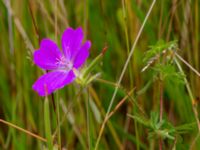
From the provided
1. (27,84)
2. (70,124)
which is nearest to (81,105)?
(70,124)

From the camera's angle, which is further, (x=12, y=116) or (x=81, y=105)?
(x=81, y=105)

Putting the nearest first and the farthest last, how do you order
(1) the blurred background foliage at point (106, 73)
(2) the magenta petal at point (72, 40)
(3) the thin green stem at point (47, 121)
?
(3) the thin green stem at point (47, 121)
(2) the magenta petal at point (72, 40)
(1) the blurred background foliage at point (106, 73)

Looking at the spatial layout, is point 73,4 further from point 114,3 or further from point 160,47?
point 160,47

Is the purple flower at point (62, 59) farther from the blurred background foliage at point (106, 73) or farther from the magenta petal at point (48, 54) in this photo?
the blurred background foliage at point (106, 73)

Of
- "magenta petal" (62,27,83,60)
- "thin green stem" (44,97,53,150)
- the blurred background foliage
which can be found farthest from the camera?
the blurred background foliage

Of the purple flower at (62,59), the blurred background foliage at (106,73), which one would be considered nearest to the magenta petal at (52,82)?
the purple flower at (62,59)

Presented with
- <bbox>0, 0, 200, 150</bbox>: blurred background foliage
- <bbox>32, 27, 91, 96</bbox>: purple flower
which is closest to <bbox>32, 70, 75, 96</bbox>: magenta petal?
<bbox>32, 27, 91, 96</bbox>: purple flower

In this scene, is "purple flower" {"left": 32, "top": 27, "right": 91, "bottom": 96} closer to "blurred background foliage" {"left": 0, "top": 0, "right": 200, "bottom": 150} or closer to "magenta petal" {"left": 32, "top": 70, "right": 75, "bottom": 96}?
"magenta petal" {"left": 32, "top": 70, "right": 75, "bottom": 96}
